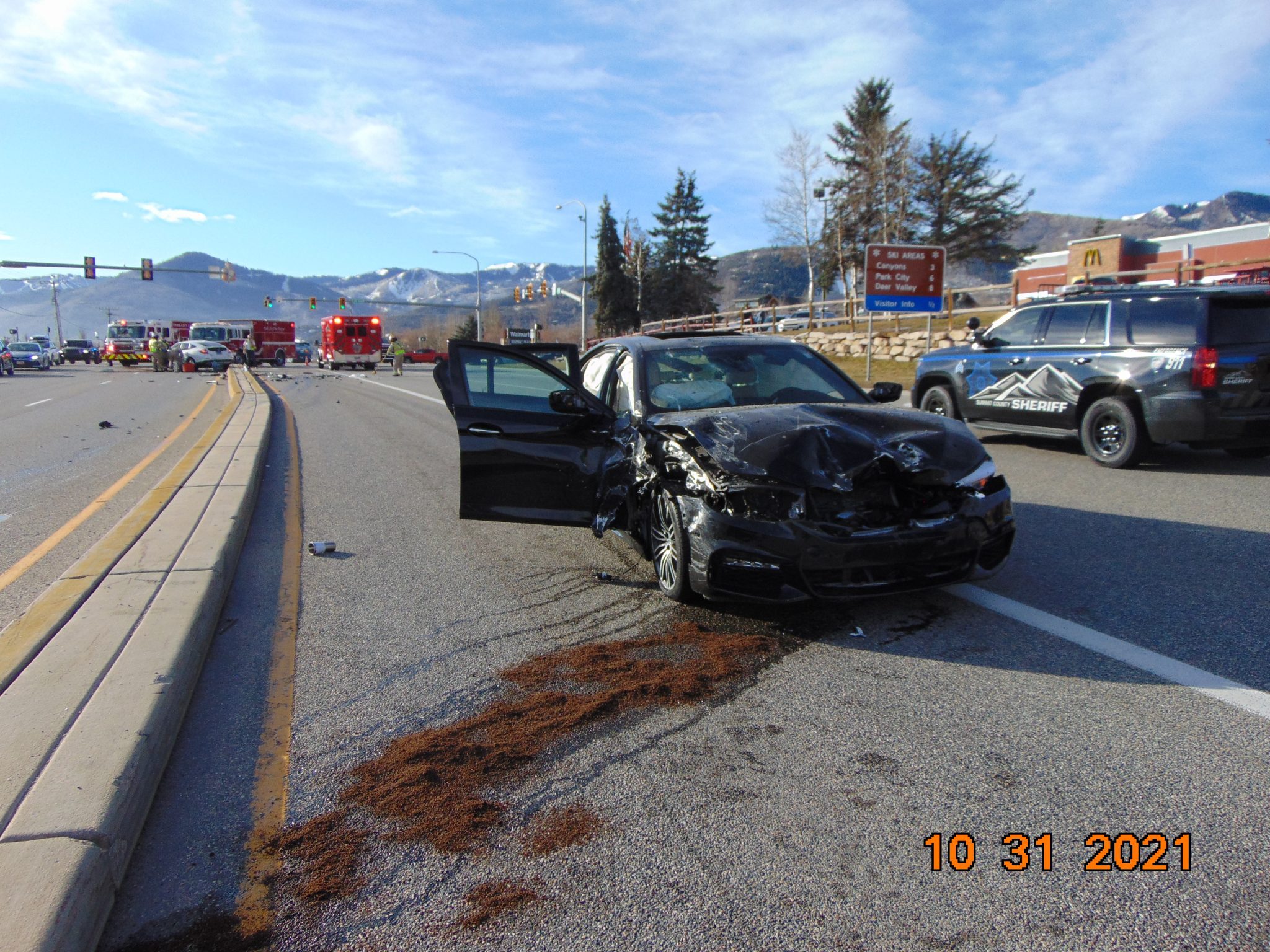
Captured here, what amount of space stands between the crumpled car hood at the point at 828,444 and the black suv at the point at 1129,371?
4369 mm

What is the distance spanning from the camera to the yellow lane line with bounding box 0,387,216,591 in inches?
207

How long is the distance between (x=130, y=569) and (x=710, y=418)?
3.47 meters

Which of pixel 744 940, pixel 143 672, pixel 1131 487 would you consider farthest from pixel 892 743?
pixel 1131 487

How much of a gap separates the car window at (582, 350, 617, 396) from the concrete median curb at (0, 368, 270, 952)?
8.86ft

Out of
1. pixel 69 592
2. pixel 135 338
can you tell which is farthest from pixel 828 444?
pixel 135 338

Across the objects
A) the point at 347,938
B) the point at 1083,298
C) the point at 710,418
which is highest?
the point at 1083,298

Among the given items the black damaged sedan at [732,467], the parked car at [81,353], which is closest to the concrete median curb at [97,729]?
the black damaged sedan at [732,467]

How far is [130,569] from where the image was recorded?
4.80m

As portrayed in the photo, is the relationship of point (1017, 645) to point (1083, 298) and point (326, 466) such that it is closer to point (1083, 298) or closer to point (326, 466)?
point (1083, 298)

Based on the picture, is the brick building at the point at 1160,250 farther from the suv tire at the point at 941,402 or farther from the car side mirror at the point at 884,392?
the car side mirror at the point at 884,392

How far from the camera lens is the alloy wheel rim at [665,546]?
4320 mm

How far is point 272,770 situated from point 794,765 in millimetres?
1829

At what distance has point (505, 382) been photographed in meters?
5.58

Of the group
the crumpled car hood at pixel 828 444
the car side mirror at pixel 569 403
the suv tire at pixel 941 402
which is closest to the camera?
the crumpled car hood at pixel 828 444
